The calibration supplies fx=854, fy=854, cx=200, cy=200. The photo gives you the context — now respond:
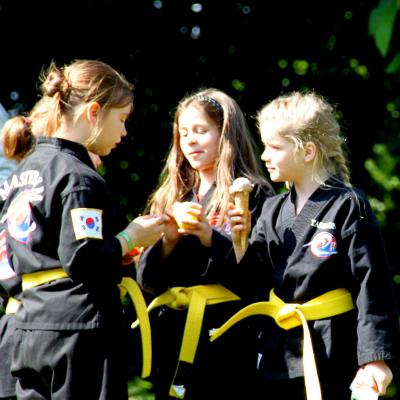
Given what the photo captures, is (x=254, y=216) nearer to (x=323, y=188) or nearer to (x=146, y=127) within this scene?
(x=323, y=188)

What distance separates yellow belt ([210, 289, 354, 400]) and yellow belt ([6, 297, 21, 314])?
851 mm

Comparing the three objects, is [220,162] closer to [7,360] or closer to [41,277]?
[41,277]

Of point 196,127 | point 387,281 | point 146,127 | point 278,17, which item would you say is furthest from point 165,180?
point 278,17

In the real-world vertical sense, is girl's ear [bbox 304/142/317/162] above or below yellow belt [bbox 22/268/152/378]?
above

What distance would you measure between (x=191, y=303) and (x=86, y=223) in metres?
0.64

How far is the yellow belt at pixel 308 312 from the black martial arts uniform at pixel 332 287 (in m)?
0.03

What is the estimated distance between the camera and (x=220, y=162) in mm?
3469

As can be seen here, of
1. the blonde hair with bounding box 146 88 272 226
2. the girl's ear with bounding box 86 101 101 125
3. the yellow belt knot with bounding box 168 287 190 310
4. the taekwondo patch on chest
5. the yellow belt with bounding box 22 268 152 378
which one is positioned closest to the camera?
the taekwondo patch on chest

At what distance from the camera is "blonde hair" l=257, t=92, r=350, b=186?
3061mm

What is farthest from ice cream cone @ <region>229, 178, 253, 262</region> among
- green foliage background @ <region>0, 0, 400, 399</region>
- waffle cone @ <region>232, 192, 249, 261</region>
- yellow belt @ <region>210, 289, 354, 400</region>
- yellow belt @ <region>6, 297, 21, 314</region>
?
green foliage background @ <region>0, 0, 400, 399</region>

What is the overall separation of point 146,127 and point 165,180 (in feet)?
6.34

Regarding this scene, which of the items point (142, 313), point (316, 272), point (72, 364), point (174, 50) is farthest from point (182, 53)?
point (72, 364)

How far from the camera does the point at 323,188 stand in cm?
305

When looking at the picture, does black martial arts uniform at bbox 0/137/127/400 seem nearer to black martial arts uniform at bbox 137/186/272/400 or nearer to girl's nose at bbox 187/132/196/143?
black martial arts uniform at bbox 137/186/272/400
